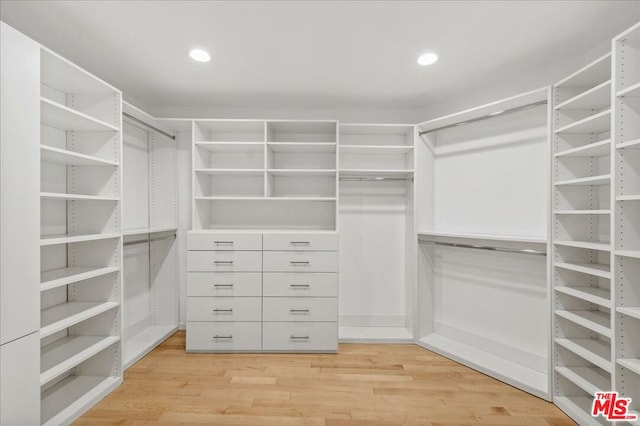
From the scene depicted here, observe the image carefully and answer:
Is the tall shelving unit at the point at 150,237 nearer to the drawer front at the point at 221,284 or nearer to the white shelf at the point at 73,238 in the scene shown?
the drawer front at the point at 221,284

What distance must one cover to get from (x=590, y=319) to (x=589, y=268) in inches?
13.6

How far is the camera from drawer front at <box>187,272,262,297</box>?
8.86 feet

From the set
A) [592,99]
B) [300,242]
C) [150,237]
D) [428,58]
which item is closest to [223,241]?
[300,242]

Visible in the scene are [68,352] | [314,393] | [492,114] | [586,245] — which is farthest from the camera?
[492,114]

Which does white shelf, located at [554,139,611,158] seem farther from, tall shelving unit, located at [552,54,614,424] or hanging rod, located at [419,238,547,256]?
hanging rod, located at [419,238,547,256]

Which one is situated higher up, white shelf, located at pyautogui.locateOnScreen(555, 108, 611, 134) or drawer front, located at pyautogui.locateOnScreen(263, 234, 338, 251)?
white shelf, located at pyautogui.locateOnScreen(555, 108, 611, 134)

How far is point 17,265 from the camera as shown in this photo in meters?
1.45

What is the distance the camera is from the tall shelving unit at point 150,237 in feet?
9.52

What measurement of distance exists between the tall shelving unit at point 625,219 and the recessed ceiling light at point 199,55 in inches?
95.6

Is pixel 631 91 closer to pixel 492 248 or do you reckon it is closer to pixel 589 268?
pixel 589 268

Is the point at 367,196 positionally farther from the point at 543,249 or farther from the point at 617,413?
the point at 617,413

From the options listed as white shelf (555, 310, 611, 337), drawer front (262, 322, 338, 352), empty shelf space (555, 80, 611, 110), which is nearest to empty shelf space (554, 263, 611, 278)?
white shelf (555, 310, 611, 337)

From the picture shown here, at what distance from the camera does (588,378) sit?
1.91m

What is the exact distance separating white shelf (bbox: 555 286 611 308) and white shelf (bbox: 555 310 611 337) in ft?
0.38
